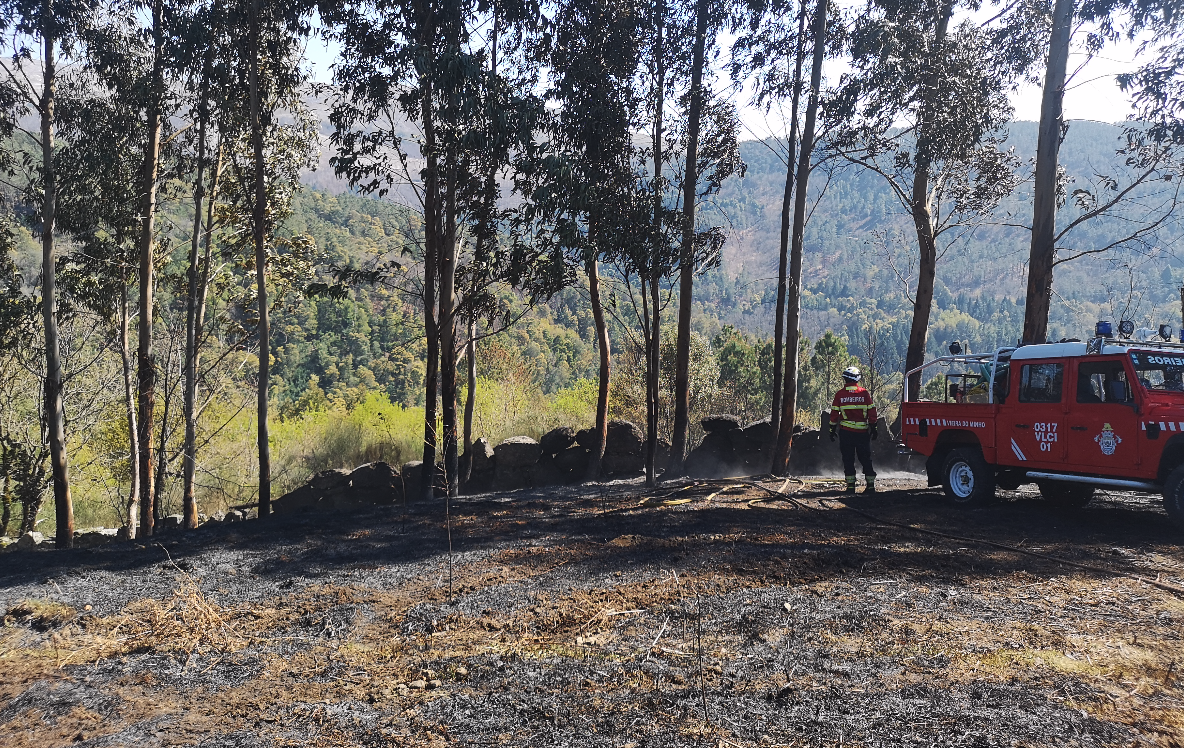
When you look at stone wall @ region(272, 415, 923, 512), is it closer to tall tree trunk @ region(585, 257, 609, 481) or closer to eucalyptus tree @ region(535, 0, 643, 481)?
tall tree trunk @ region(585, 257, 609, 481)

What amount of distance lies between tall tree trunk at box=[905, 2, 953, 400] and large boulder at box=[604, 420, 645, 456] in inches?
286

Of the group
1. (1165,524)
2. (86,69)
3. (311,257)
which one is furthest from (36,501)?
(1165,524)

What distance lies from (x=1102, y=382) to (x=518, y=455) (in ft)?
51.4

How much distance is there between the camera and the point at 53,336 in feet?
53.6

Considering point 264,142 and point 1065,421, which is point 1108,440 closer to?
point 1065,421

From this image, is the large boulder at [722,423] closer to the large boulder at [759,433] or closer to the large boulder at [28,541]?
the large boulder at [759,433]

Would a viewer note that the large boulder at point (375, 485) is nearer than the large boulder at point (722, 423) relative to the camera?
No

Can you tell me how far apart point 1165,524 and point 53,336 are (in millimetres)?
20042

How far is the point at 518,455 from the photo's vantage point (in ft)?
72.0

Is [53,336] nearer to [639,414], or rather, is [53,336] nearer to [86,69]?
[86,69]

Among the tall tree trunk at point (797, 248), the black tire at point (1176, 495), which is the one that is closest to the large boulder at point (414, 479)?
the tall tree trunk at point (797, 248)

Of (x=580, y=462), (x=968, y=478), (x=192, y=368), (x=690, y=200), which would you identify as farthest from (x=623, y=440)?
(x=192, y=368)

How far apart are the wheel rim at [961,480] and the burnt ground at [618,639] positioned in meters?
1.00

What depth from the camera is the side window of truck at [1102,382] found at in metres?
8.44
